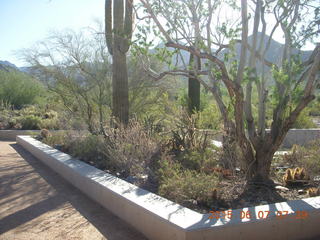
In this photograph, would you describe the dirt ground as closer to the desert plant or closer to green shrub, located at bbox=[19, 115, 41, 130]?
the desert plant

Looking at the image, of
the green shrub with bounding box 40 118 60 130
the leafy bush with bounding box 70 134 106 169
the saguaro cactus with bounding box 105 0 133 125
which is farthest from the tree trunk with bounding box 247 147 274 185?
the green shrub with bounding box 40 118 60 130

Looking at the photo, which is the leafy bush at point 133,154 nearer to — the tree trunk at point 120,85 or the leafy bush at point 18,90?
the tree trunk at point 120,85

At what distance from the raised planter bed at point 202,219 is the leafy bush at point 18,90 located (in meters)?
23.6

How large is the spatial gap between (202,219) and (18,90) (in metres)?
26.5

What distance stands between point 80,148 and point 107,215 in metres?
4.08

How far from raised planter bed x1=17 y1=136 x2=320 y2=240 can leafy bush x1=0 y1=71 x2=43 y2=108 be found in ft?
77.3

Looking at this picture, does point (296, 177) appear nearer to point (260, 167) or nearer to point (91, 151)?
point (260, 167)

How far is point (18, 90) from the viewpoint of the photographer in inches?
1107

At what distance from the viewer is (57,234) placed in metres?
4.66

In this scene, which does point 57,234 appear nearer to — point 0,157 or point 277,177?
point 277,177

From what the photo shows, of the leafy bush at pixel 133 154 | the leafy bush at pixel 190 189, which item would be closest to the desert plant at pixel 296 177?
the leafy bush at pixel 190 189

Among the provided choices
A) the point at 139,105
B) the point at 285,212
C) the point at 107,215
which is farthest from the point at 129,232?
the point at 139,105

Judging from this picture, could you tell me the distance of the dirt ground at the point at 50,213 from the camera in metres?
4.68

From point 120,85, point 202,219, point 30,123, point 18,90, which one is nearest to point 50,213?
point 202,219
